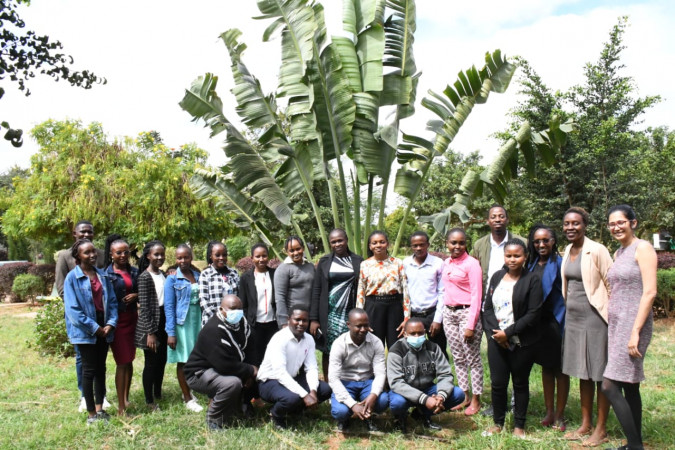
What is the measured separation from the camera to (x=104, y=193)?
593 inches

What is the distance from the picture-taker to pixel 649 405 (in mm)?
5348

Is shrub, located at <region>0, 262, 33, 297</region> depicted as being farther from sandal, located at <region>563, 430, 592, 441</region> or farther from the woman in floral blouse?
sandal, located at <region>563, 430, 592, 441</region>

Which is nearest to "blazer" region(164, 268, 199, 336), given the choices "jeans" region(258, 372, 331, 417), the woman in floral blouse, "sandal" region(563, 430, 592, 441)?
"jeans" region(258, 372, 331, 417)

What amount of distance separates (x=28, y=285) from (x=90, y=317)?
1292 centimetres

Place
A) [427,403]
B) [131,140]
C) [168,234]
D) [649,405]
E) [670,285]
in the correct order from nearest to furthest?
1. [427,403]
2. [649,405]
3. [670,285]
4. [168,234]
5. [131,140]

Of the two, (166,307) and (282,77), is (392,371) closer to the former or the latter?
(166,307)

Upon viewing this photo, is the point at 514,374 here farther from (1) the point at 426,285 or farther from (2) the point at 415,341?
(1) the point at 426,285

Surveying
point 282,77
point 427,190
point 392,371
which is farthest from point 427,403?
point 427,190

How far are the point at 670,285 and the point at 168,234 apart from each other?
12340mm

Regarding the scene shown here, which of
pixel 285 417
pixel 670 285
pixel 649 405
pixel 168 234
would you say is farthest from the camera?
pixel 168 234

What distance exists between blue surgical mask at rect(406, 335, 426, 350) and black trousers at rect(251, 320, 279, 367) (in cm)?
152

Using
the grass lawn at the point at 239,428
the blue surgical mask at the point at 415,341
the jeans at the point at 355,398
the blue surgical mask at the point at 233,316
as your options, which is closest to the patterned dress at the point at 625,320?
the grass lawn at the point at 239,428

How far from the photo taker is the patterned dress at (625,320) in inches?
151

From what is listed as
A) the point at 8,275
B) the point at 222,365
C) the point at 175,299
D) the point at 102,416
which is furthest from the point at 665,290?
the point at 8,275
